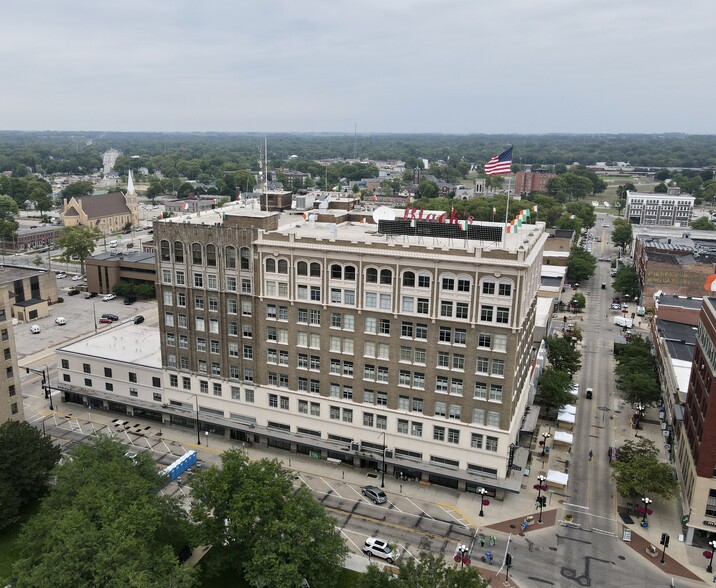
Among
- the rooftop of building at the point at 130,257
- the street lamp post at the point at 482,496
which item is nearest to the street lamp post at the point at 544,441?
Answer: the street lamp post at the point at 482,496

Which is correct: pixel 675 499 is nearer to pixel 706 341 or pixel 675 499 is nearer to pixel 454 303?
pixel 706 341

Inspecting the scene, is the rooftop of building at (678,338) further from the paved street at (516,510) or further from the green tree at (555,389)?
the green tree at (555,389)

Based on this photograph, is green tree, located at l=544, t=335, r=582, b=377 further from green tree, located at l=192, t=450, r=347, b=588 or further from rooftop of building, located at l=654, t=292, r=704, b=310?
green tree, located at l=192, t=450, r=347, b=588

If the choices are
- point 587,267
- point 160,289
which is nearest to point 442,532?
point 160,289

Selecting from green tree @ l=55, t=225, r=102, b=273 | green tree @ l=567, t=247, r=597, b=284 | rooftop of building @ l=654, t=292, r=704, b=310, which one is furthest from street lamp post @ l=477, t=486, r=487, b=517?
green tree @ l=55, t=225, r=102, b=273

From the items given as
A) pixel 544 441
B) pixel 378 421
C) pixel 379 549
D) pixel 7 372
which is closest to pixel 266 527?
pixel 379 549

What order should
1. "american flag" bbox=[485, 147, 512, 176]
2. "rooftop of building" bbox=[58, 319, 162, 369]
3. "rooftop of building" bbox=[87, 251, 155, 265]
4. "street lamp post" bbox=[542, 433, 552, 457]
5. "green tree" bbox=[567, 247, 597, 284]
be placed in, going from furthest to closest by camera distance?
"green tree" bbox=[567, 247, 597, 284]
"rooftop of building" bbox=[87, 251, 155, 265]
"rooftop of building" bbox=[58, 319, 162, 369]
"street lamp post" bbox=[542, 433, 552, 457]
"american flag" bbox=[485, 147, 512, 176]

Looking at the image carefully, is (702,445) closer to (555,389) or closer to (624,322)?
(555,389)
